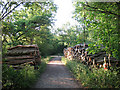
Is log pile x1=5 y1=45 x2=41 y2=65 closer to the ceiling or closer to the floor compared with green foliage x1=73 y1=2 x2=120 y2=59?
closer to the floor

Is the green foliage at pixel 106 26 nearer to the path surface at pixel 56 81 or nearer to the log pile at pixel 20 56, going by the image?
the path surface at pixel 56 81

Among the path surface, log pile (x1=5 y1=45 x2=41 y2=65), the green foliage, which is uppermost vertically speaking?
the green foliage

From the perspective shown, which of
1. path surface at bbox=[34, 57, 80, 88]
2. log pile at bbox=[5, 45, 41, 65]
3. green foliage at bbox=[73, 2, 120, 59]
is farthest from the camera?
log pile at bbox=[5, 45, 41, 65]

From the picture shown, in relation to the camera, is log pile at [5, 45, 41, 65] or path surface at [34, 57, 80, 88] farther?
log pile at [5, 45, 41, 65]

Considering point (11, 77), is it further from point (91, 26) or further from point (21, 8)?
point (91, 26)

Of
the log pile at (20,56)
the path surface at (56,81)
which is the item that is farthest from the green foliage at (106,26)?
the log pile at (20,56)

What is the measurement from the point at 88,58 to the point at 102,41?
4518mm

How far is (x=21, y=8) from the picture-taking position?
5.62 meters

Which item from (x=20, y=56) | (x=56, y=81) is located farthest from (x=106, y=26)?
(x=20, y=56)

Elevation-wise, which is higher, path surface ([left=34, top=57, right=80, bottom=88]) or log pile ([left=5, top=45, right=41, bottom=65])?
log pile ([left=5, top=45, right=41, bottom=65])

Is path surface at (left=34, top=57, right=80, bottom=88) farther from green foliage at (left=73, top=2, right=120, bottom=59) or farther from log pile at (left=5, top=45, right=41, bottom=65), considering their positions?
green foliage at (left=73, top=2, right=120, bottom=59)

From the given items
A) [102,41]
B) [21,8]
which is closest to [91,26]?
[102,41]

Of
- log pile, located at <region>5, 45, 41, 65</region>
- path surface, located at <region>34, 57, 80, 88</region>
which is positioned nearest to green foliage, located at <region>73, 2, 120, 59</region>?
path surface, located at <region>34, 57, 80, 88</region>

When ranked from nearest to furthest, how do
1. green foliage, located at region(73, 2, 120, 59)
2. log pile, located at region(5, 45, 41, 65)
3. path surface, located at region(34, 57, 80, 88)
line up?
green foliage, located at region(73, 2, 120, 59), path surface, located at region(34, 57, 80, 88), log pile, located at region(5, 45, 41, 65)
